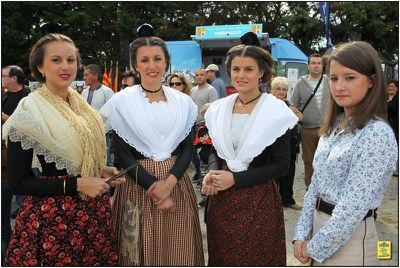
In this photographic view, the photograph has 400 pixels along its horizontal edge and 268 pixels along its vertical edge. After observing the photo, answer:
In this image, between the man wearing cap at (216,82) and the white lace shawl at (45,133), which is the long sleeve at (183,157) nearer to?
the white lace shawl at (45,133)

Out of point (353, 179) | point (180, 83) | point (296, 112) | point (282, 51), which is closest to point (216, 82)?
point (180, 83)

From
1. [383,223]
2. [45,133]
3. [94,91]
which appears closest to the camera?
[45,133]

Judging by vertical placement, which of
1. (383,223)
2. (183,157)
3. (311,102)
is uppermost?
(311,102)

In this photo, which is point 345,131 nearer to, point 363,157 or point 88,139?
point 363,157

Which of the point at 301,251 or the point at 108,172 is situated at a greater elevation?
the point at 108,172

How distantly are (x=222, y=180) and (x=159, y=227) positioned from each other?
1.56ft

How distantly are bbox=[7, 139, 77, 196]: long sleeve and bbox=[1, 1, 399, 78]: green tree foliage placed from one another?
17178 millimetres

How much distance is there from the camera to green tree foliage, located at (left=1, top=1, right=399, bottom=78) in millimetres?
18641

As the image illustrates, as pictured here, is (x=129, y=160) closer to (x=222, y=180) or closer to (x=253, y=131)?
(x=222, y=180)

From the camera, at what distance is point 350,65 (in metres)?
1.69

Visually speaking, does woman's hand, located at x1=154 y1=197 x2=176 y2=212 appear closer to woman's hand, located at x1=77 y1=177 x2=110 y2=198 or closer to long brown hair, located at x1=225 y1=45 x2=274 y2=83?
woman's hand, located at x1=77 y1=177 x2=110 y2=198

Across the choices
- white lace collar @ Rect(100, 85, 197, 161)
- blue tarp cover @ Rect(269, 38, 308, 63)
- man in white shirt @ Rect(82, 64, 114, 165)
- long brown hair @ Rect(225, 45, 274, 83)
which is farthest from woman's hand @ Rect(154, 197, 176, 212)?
blue tarp cover @ Rect(269, 38, 308, 63)

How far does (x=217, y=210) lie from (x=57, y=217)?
2.82ft

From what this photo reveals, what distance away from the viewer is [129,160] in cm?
223
